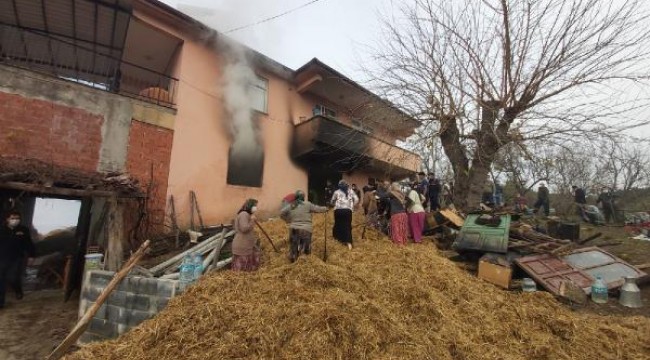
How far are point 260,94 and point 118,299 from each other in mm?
9171

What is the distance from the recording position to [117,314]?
5500 mm

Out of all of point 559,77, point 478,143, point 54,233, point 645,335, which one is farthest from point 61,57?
point 645,335

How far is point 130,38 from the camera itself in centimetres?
1108

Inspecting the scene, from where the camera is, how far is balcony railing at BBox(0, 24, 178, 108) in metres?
10.7

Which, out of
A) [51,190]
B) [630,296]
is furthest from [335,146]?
[630,296]

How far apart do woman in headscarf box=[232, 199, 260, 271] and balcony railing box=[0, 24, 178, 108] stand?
18.5 ft

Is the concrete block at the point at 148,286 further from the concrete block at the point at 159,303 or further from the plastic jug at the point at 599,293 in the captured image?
the plastic jug at the point at 599,293

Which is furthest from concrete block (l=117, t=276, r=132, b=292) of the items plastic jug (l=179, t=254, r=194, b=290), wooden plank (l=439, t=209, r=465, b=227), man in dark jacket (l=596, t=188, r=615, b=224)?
man in dark jacket (l=596, t=188, r=615, b=224)

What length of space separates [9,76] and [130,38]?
4034 millimetres

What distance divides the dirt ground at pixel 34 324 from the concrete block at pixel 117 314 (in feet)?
3.13

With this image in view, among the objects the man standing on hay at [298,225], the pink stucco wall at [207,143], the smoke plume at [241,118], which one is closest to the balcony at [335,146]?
the pink stucco wall at [207,143]

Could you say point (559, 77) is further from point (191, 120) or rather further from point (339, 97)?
point (191, 120)

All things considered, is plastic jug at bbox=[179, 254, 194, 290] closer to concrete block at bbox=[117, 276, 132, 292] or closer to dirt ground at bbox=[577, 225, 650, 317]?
concrete block at bbox=[117, 276, 132, 292]

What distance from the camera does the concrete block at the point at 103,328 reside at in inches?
215
